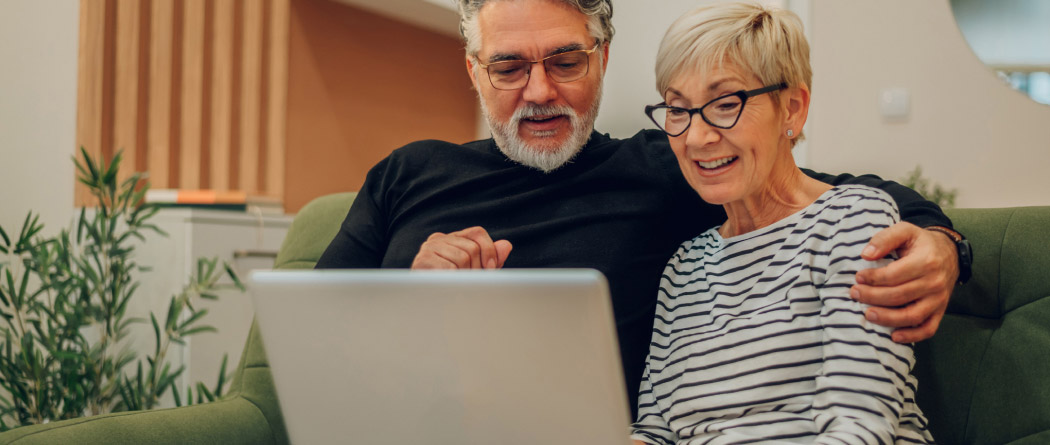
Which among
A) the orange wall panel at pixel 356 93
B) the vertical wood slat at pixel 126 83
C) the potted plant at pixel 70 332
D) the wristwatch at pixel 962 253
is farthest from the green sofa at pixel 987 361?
the orange wall panel at pixel 356 93

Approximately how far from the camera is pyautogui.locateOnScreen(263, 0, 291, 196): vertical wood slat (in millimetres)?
3607

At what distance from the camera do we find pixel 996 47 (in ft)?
10.0

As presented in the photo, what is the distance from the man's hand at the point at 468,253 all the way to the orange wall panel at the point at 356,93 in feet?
8.94

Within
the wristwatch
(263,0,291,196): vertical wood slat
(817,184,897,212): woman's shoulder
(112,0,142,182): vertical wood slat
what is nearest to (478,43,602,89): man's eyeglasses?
(817,184,897,212): woman's shoulder

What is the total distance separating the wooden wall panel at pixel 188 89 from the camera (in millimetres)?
2859

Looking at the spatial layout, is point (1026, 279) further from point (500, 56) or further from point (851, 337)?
point (500, 56)

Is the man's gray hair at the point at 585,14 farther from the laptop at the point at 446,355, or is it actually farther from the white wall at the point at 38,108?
the white wall at the point at 38,108

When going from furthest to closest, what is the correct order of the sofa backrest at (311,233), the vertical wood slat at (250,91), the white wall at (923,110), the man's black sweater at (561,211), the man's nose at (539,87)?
the vertical wood slat at (250,91)
the white wall at (923,110)
the sofa backrest at (311,233)
the man's nose at (539,87)
the man's black sweater at (561,211)

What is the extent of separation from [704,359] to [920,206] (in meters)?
0.38

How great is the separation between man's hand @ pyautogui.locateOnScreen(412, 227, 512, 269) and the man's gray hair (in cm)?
57

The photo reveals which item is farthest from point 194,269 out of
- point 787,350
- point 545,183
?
point 787,350

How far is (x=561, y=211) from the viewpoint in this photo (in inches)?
56.3

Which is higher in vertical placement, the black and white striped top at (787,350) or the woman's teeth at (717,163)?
the woman's teeth at (717,163)

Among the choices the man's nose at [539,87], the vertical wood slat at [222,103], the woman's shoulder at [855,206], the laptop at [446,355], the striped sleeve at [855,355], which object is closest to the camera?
the laptop at [446,355]
